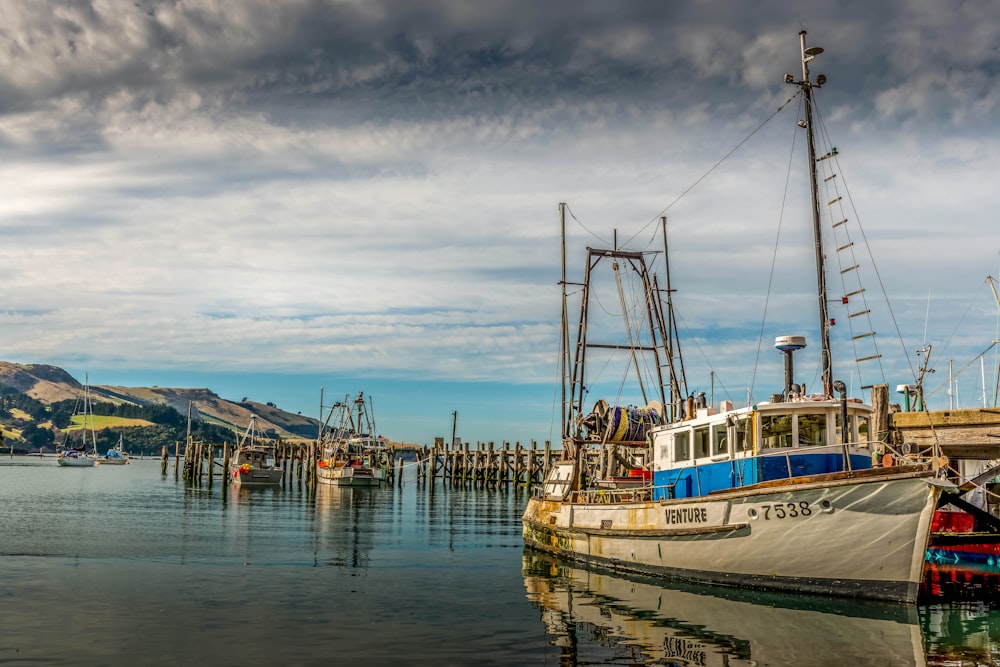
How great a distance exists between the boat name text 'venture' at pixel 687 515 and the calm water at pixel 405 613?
1.67 meters

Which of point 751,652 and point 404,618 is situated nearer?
point 751,652

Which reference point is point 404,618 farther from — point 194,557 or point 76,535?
point 76,535

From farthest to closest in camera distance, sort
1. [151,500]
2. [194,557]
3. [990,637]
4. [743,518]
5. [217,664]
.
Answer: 1. [151,500]
2. [194,557]
3. [743,518]
4. [990,637]
5. [217,664]

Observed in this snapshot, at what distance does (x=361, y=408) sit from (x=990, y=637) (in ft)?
248

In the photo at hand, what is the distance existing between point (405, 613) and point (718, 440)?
366 inches

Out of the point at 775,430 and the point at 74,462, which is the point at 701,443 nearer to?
the point at 775,430

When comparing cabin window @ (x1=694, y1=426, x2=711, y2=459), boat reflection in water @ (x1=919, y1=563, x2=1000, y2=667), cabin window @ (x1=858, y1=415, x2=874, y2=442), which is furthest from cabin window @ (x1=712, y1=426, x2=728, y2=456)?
boat reflection in water @ (x1=919, y1=563, x2=1000, y2=667)

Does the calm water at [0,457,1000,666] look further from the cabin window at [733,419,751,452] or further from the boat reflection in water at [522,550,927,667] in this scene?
the cabin window at [733,419,751,452]

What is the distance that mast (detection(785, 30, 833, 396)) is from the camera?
799 inches

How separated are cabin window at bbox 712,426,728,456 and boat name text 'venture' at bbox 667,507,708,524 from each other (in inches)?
76.0

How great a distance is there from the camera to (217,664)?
1309 centimetres

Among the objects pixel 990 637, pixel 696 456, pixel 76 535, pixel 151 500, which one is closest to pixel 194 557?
pixel 76 535

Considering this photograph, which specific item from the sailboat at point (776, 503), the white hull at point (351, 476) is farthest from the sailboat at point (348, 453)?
the sailboat at point (776, 503)

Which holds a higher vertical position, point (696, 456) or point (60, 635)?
point (696, 456)
